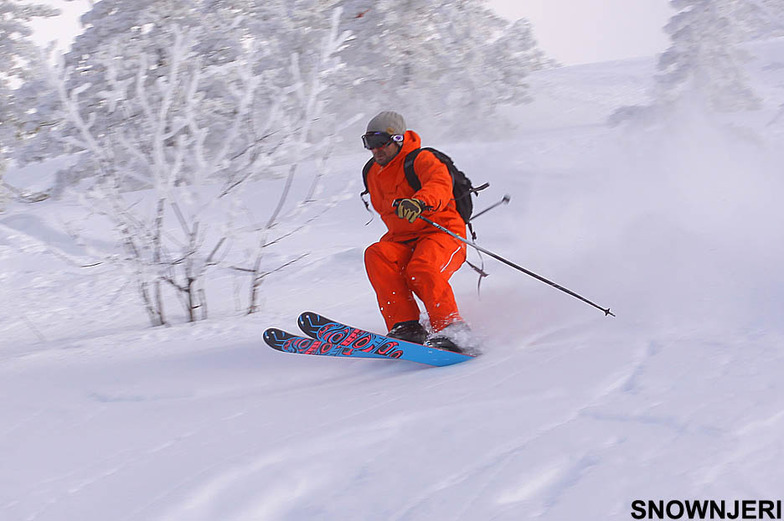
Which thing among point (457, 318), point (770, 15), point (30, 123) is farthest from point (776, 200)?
point (770, 15)

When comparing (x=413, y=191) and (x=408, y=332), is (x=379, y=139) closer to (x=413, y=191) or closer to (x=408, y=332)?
(x=413, y=191)

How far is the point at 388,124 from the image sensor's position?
4.37 meters

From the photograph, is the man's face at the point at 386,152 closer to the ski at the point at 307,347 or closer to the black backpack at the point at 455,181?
the black backpack at the point at 455,181

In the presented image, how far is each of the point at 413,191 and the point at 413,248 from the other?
15.3 inches

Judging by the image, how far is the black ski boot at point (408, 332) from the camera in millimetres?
4324

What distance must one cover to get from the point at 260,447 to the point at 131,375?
1.81 m

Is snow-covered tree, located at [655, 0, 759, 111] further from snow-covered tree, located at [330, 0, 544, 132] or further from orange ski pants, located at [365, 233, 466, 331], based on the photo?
orange ski pants, located at [365, 233, 466, 331]

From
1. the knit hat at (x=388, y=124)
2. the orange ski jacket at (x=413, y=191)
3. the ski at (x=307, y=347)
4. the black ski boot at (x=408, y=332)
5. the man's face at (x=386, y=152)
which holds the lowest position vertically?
the black ski boot at (x=408, y=332)

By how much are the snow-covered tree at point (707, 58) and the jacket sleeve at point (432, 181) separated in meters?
15.8

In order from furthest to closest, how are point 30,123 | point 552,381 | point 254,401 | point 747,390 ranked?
point 30,123, point 254,401, point 552,381, point 747,390

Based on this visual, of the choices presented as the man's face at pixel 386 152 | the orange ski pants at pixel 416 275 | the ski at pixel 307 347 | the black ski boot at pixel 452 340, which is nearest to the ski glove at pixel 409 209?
the orange ski pants at pixel 416 275

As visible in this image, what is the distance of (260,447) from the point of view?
2906mm

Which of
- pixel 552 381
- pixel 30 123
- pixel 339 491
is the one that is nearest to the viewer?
pixel 339 491

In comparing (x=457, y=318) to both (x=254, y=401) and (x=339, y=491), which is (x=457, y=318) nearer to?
(x=254, y=401)
